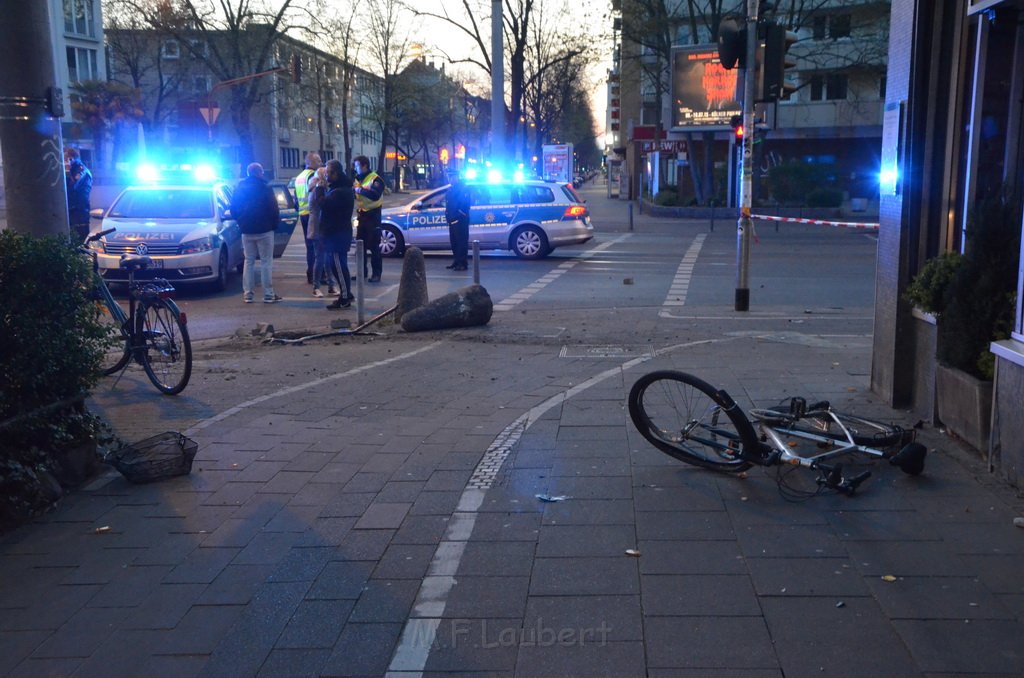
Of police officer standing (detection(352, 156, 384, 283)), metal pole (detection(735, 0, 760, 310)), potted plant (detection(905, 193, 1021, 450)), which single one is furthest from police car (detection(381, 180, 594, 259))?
potted plant (detection(905, 193, 1021, 450))

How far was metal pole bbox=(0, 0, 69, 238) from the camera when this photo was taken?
20.5 ft

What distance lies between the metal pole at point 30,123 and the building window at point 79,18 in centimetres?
5940

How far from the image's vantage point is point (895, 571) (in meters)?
4.31

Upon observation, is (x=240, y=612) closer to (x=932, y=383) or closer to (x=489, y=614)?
(x=489, y=614)

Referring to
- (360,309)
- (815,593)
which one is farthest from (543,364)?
(815,593)

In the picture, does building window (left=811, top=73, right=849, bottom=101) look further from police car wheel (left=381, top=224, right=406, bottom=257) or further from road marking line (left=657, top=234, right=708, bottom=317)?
police car wheel (left=381, top=224, right=406, bottom=257)

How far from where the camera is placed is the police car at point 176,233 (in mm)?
15273

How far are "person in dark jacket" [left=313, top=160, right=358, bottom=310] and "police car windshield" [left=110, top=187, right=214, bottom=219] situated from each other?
3.23 metres

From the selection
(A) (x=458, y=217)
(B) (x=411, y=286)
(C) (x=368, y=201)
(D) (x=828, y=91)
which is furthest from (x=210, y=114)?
(D) (x=828, y=91)

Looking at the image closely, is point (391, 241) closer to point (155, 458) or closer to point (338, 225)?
point (338, 225)

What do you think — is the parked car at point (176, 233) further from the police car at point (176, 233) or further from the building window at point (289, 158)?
the building window at point (289, 158)

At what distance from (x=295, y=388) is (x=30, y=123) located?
2990 mm

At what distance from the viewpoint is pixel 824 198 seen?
38.7 m

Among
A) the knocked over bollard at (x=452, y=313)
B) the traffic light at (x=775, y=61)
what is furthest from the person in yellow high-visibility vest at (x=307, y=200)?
the traffic light at (x=775, y=61)
